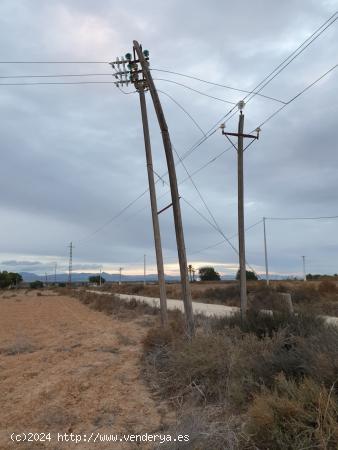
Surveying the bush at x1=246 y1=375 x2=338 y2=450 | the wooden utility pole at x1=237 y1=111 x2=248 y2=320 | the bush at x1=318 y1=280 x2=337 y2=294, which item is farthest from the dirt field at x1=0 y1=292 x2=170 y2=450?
the bush at x1=318 y1=280 x2=337 y2=294

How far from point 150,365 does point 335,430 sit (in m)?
6.98

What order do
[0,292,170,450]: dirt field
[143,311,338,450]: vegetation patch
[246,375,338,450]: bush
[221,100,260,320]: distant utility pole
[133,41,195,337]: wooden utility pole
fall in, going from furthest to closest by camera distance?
[221,100,260,320]: distant utility pole
[133,41,195,337]: wooden utility pole
[0,292,170,450]: dirt field
[143,311,338,450]: vegetation patch
[246,375,338,450]: bush

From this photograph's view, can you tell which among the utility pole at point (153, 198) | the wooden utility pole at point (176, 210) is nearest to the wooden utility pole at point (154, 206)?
the utility pole at point (153, 198)

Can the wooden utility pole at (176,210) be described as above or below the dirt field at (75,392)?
above

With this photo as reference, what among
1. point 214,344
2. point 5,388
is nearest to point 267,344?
point 214,344

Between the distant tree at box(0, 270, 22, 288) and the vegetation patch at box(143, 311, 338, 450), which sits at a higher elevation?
the distant tree at box(0, 270, 22, 288)

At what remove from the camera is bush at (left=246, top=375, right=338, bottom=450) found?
16.4 ft

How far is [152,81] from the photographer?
14.6m

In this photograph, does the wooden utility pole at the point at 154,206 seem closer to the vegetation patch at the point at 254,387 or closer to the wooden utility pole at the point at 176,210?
the wooden utility pole at the point at 176,210

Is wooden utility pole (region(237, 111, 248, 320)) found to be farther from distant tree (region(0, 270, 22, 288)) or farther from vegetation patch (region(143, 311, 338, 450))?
distant tree (region(0, 270, 22, 288))

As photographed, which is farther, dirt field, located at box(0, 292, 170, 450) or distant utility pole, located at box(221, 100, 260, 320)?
distant utility pole, located at box(221, 100, 260, 320)

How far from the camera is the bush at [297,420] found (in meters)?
4.99

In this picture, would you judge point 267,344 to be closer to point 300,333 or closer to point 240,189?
point 300,333

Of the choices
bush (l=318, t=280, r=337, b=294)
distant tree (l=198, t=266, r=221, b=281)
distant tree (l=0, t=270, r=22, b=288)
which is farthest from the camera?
distant tree (l=0, t=270, r=22, b=288)
